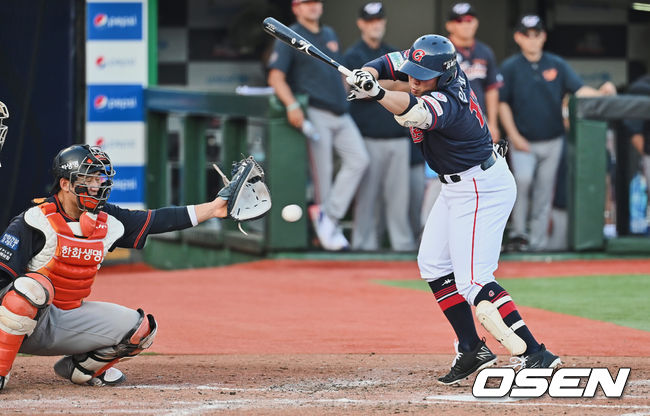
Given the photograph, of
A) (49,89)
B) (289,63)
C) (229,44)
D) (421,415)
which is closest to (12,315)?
(421,415)

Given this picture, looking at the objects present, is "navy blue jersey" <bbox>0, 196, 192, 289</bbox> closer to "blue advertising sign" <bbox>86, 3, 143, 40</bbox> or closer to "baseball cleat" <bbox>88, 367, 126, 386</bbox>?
"baseball cleat" <bbox>88, 367, 126, 386</bbox>

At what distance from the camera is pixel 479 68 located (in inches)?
360

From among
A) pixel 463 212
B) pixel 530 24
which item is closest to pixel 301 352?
pixel 463 212

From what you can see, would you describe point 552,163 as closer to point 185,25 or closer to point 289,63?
point 289,63

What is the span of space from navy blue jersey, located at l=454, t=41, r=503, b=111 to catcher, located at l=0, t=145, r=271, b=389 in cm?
433

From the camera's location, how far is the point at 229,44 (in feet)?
42.9

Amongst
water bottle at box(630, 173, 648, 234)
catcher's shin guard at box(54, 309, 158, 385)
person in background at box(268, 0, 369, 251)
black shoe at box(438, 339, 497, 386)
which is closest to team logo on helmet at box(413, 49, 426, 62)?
black shoe at box(438, 339, 497, 386)

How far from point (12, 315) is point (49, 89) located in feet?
18.6

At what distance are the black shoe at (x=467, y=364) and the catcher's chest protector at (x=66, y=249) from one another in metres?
1.58

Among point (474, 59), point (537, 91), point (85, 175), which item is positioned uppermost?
point (474, 59)

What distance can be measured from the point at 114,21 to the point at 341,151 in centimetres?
286

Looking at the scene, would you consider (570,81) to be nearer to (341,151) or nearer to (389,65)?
(341,151)

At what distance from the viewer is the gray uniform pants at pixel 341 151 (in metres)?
9.22

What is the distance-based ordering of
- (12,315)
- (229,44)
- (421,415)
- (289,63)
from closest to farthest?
(421,415) < (12,315) < (289,63) < (229,44)
